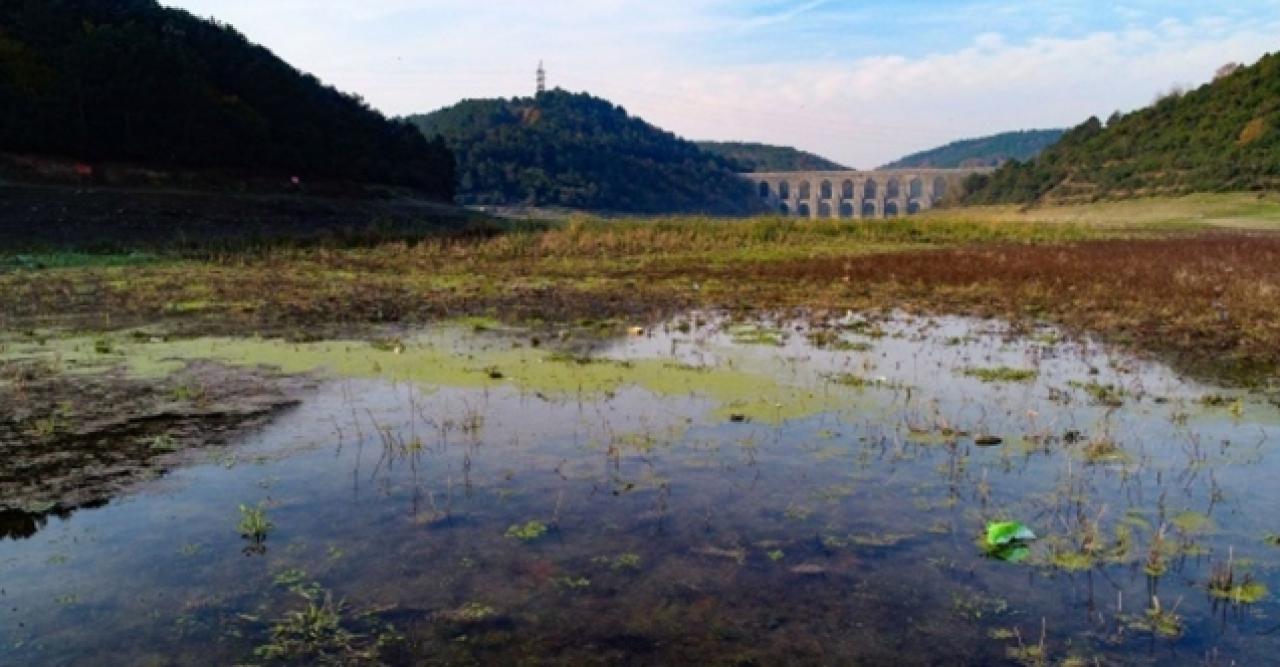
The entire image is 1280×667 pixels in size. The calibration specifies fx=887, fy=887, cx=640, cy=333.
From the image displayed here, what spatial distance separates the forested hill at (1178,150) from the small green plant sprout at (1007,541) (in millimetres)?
71006

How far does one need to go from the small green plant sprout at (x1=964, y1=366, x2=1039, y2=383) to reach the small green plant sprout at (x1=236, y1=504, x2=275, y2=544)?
7.80 meters

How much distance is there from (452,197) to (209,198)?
37296mm

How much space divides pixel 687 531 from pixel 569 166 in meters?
139

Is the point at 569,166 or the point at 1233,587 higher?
the point at 569,166

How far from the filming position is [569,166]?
141500 mm

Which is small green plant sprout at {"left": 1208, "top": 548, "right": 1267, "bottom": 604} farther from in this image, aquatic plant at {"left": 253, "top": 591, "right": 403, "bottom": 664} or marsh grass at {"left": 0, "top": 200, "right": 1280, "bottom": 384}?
marsh grass at {"left": 0, "top": 200, "right": 1280, "bottom": 384}

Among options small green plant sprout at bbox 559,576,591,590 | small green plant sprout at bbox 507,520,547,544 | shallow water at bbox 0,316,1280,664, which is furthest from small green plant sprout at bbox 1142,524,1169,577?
small green plant sprout at bbox 507,520,547,544

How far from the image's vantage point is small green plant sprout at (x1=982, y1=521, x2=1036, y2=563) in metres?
5.34

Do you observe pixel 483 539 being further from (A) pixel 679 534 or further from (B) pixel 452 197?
(B) pixel 452 197

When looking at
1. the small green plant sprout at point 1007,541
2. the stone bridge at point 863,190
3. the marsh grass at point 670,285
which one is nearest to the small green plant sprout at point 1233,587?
the small green plant sprout at point 1007,541

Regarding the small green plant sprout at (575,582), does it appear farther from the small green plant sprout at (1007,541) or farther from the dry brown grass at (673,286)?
the dry brown grass at (673,286)

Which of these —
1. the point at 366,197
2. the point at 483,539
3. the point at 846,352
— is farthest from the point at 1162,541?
the point at 366,197

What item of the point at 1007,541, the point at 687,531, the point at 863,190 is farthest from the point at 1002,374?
the point at 863,190

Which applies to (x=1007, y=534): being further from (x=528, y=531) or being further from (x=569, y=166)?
(x=569, y=166)
